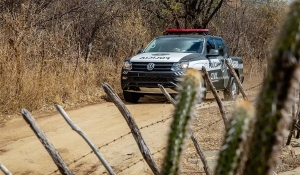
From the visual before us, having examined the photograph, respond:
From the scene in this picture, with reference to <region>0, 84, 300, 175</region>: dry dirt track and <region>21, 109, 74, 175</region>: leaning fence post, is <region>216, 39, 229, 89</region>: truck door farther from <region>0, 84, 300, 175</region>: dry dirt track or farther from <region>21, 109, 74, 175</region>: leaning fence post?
<region>21, 109, 74, 175</region>: leaning fence post

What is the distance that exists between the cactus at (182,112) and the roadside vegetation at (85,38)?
3612mm

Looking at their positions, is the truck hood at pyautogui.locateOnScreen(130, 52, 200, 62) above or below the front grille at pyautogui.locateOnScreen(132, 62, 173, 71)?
above

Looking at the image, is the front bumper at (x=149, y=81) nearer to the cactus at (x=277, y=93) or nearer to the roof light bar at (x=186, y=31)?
the roof light bar at (x=186, y=31)

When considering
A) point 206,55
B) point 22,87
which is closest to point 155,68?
point 206,55

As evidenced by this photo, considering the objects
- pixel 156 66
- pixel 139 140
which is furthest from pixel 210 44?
pixel 139 140

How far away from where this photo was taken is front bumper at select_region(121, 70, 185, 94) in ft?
37.3

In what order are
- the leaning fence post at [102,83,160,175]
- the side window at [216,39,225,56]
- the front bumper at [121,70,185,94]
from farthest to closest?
Result: the side window at [216,39,225,56], the front bumper at [121,70,185,94], the leaning fence post at [102,83,160,175]

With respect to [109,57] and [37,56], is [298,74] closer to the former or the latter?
[37,56]

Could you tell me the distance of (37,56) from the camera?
11.2m

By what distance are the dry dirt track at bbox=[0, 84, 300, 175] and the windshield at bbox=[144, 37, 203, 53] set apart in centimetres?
162

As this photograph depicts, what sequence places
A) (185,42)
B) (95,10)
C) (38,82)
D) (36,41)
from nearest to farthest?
1. (38,82)
2. (36,41)
3. (185,42)
4. (95,10)

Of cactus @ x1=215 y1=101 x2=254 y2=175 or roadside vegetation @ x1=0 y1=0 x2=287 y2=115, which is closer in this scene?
cactus @ x1=215 y1=101 x2=254 y2=175

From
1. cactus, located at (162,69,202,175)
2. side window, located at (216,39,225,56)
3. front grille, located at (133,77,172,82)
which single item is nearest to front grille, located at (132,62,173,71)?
front grille, located at (133,77,172,82)

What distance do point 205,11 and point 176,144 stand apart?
19.2m
